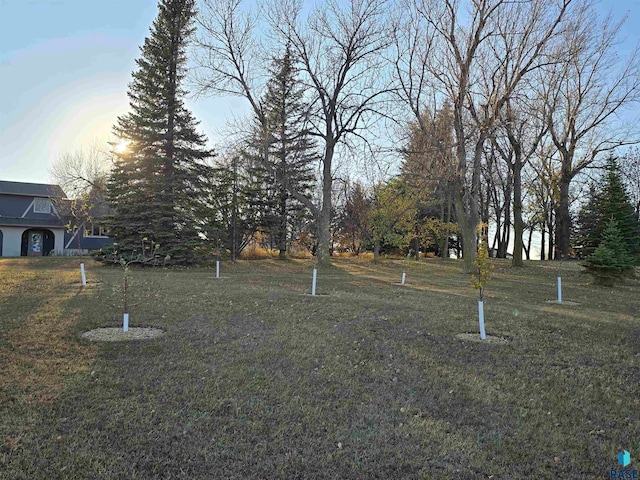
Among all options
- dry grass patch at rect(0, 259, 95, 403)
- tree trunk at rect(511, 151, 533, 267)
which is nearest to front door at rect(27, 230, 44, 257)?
dry grass patch at rect(0, 259, 95, 403)

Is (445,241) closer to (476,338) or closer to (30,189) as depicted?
(476,338)

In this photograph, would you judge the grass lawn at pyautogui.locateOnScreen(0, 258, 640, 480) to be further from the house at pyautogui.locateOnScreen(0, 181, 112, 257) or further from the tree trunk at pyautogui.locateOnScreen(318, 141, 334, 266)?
Result: the house at pyautogui.locateOnScreen(0, 181, 112, 257)

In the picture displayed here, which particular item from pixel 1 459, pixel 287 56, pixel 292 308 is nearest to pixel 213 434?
pixel 1 459

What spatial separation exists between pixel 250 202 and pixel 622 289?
19104mm

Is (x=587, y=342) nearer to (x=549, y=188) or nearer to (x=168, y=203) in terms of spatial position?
(x=168, y=203)

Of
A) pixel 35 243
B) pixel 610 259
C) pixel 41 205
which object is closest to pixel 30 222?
pixel 41 205

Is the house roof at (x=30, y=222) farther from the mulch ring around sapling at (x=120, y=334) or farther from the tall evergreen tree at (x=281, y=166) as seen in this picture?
the mulch ring around sapling at (x=120, y=334)

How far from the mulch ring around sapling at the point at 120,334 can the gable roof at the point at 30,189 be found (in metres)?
24.3

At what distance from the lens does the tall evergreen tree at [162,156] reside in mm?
18672

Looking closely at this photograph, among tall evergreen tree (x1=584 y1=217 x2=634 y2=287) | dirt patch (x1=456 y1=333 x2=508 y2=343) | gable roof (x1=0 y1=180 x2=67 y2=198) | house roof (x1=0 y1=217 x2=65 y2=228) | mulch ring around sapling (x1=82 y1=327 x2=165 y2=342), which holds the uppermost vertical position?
gable roof (x1=0 y1=180 x2=67 y2=198)

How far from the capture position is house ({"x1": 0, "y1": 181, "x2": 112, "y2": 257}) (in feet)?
84.5

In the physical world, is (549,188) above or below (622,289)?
above

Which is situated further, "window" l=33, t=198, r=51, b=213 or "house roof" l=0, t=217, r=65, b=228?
"window" l=33, t=198, r=51, b=213

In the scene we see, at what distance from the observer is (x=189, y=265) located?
19.3 m
